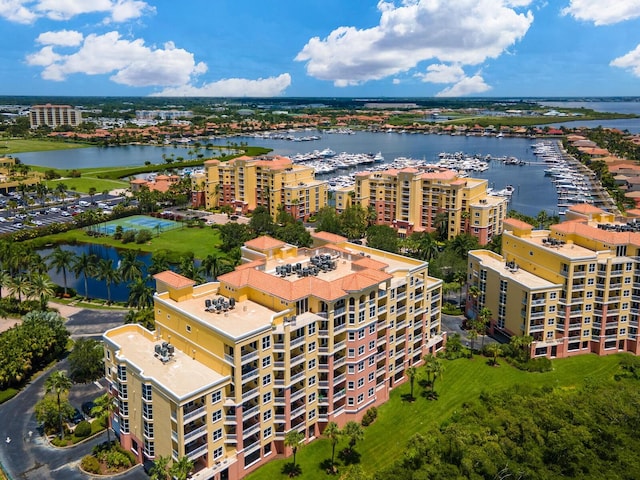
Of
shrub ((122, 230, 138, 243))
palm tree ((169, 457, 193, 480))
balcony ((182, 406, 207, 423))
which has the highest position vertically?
balcony ((182, 406, 207, 423))

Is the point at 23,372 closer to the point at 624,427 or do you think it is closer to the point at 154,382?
the point at 154,382

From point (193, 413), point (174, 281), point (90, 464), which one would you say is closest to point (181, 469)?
point (193, 413)

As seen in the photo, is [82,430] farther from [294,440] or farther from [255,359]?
[294,440]

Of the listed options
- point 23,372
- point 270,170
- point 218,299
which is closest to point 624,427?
point 218,299

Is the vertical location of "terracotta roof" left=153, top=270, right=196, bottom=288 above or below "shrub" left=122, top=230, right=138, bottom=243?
above

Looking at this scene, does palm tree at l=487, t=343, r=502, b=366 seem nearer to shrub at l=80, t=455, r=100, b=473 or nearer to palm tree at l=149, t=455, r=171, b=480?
palm tree at l=149, t=455, r=171, b=480

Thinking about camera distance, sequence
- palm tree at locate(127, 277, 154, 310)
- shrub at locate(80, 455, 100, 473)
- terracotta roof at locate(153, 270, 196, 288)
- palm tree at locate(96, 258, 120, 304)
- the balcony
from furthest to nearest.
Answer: palm tree at locate(96, 258, 120, 304)
palm tree at locate(127, 277, 154, 310)
terracotta roof at locate(153, 270, 196, 288)
shrub at locate(80, 455, 100, 473)
the balcony

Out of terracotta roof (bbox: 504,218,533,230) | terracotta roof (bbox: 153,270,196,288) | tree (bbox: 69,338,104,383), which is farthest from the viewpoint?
terracotta roof (bbox: 504,218,533,230)

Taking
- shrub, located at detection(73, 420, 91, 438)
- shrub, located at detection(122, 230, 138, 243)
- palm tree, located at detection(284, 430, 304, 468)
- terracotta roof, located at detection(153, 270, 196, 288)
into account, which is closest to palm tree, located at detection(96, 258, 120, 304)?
shrub, located at detection(122, 230, 138, 243)
